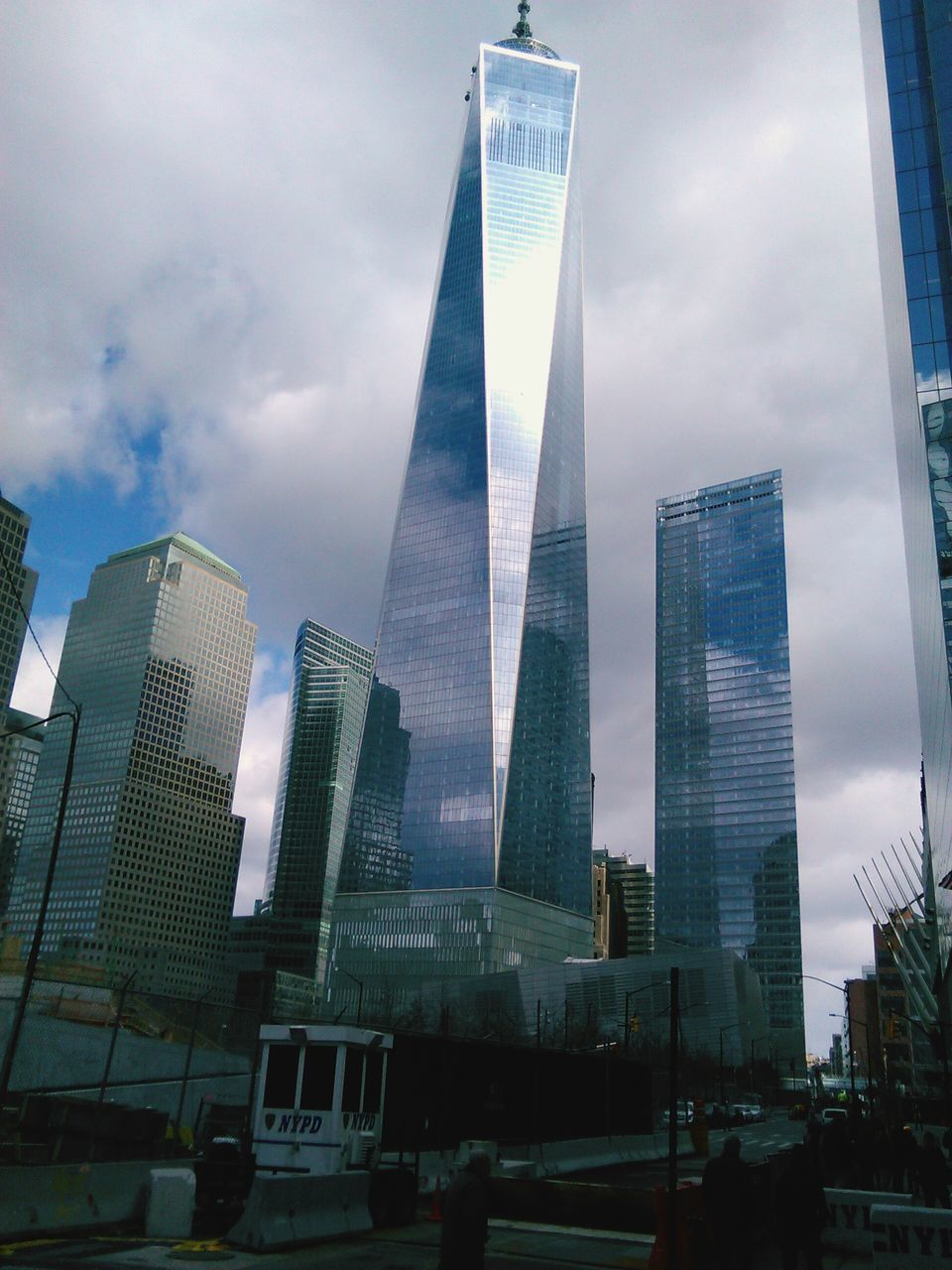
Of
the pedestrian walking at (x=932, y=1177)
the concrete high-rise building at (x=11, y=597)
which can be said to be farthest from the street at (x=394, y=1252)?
the concrete high-rise building at (x=11, y=597)

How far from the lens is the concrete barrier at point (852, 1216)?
19781 millimetres

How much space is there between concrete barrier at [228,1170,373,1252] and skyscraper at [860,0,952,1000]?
41177 mm

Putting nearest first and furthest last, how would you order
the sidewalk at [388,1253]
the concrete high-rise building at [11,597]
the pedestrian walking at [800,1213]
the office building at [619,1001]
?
the pedestrian walking at [800,1213]
the sidewalk at [388,1253]
the office building at [619,1001]
the concrete high-rise building at [11,597]

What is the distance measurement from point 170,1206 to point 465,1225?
32.2 feet

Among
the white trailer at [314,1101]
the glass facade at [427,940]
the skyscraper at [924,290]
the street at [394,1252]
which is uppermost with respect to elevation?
the skyscraper at [924,290]

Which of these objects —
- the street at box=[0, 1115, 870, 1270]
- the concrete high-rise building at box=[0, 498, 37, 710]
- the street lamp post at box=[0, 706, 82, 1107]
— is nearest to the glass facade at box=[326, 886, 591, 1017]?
the concrete high-rise building at box=[0, 498, 37, 710]

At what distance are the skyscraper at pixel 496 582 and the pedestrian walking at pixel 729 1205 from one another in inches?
5993

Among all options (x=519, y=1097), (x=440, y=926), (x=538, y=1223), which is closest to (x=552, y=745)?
(x=440, y=926)

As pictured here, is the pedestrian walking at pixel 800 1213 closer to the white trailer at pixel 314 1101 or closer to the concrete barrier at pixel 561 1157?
the white trailer at pixel 314 1101

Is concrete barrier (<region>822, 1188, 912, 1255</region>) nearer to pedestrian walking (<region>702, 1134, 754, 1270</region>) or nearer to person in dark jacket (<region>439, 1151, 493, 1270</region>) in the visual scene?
pedestrian walking (<region>702, 1134, 754, 1270</region>)

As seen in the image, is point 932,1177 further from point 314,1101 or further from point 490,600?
point 490,600

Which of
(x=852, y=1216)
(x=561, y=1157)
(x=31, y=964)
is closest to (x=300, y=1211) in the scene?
(x=31, y=964)

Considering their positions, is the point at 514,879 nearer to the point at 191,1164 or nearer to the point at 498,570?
the point at 498,570

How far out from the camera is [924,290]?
2197 inches
